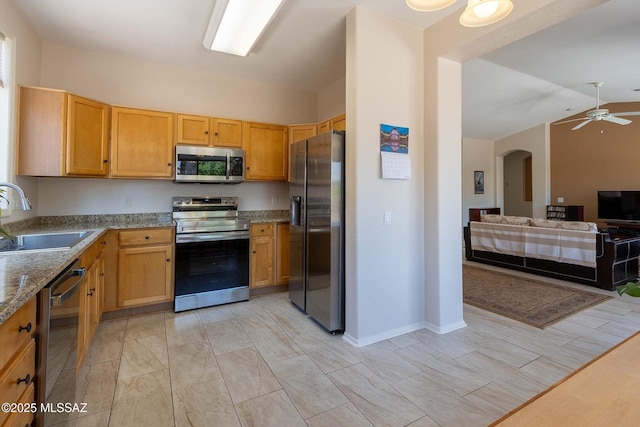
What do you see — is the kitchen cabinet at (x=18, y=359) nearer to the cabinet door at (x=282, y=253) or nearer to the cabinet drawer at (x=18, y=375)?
the cabinet drawer at (x=18, y=375)

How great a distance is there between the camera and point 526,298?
143 inches

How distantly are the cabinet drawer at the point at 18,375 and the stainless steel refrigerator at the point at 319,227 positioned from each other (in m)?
1.98

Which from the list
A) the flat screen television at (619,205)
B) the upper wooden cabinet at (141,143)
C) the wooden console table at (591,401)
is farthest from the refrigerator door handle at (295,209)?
the flat screen television at (619,205)

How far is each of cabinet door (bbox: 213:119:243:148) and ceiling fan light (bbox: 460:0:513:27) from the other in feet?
9.39

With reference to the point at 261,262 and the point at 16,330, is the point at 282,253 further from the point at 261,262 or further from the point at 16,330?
the point at 16,330

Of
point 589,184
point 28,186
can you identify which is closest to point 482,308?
point 28,186

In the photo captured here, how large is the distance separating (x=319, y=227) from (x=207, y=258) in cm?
138

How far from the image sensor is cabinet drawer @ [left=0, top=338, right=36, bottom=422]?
36.9 inches

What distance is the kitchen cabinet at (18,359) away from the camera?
0.93 m

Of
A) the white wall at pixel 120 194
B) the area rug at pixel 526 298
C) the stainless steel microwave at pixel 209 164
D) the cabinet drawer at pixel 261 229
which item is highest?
the stainless steel microwave at pixel 209 164

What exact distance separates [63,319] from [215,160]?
243 cm

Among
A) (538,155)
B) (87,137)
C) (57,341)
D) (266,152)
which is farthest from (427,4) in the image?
(538,155)

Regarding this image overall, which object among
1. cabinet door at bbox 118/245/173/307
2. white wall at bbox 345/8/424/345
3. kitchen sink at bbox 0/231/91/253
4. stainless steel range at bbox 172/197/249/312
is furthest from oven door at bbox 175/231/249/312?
white wall at bbox 345/8/424/345

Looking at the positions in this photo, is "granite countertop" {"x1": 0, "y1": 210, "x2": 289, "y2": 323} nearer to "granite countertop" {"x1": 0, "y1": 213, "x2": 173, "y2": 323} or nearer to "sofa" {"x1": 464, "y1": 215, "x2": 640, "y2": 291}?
"granite countertop" {"x1": 0, "y1": 213, "x2": 173, "y2": 323}
